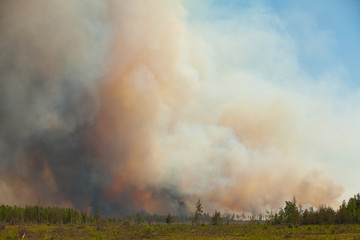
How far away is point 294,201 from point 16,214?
5972 inches

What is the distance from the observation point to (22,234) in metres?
69.4

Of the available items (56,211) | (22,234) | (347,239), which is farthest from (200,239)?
(56,211)

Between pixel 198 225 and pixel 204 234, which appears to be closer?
pixel 204 234

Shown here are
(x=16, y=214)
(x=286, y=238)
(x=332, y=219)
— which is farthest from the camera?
(x=16, y=214)

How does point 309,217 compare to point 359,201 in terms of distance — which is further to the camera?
point 359,201

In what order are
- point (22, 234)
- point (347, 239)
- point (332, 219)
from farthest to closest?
point (332, 219) → point (22, 234) → point (347, 239)

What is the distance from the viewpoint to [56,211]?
198m

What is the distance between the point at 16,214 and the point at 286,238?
168 m

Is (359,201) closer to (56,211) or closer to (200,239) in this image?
(200,239)

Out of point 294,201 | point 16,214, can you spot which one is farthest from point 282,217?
point 16,214

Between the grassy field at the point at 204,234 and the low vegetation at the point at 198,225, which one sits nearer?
the grassy field at the point at 204,234

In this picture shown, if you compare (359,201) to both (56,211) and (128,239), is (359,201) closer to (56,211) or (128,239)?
(128,239)

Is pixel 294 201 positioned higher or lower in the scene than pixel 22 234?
higher

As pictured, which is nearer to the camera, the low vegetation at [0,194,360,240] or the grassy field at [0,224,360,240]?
the grassy field at [0,224,360,240]
